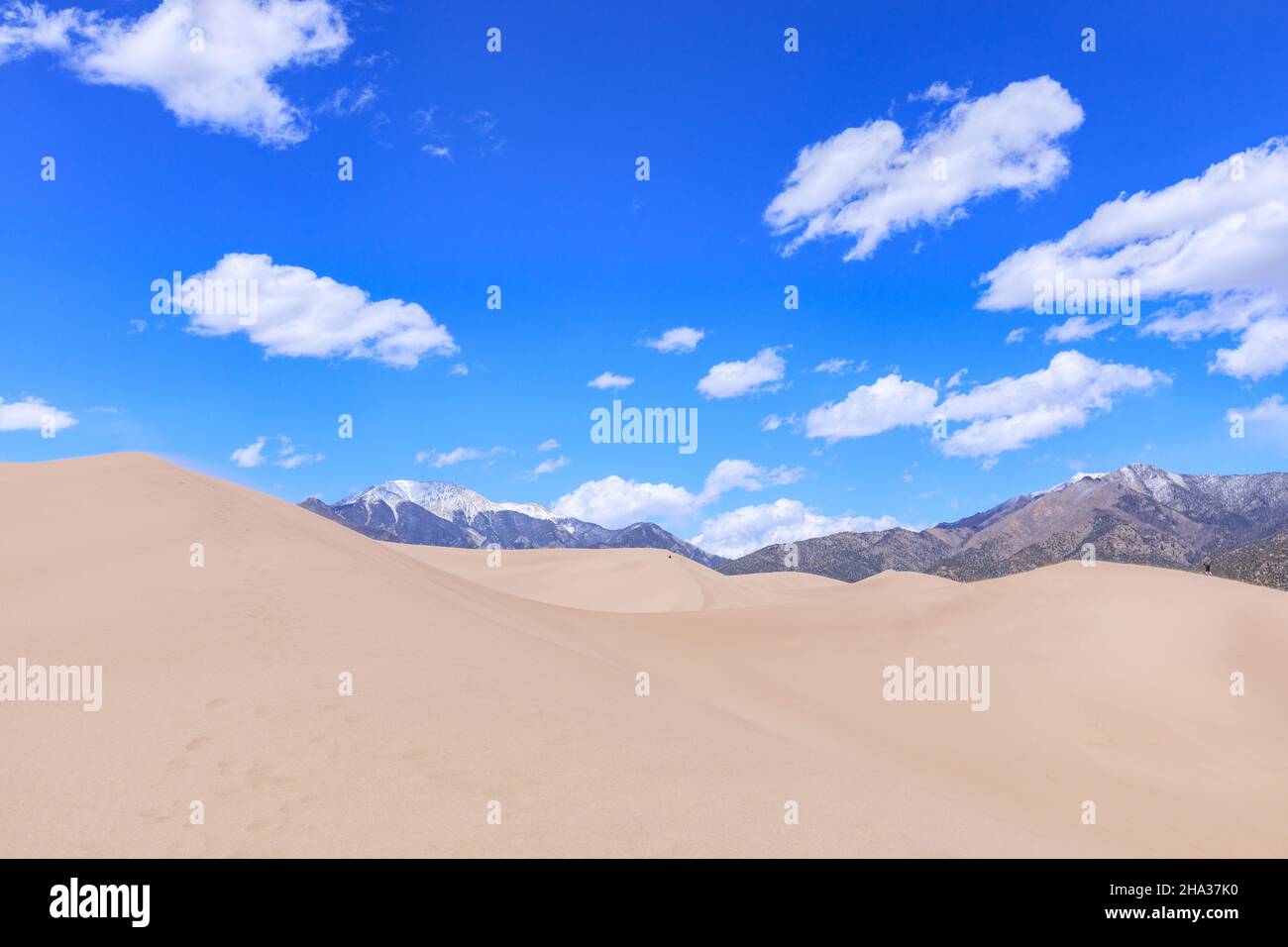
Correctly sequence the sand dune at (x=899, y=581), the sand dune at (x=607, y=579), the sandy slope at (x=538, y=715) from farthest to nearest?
the sand dune at (x=899, y=581) → the sand dune at (x=607, y=579) → the sandy slope at (x=538, y=715)

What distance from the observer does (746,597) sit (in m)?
72.7

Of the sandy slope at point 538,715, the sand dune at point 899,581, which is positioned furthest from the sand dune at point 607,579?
the sandy slope at point 538,715

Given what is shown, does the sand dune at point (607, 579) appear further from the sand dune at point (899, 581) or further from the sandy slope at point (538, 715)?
the sandy slope at point (538, 715)

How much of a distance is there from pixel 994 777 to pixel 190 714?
48.1 ft

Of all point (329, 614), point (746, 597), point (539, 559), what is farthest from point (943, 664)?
point (539, 559)

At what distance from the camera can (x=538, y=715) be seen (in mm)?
11258

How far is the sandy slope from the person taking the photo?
319 inches

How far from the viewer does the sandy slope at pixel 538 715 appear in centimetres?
809

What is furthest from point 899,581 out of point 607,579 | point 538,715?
point 538,715

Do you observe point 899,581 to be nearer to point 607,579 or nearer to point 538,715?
point 607,579

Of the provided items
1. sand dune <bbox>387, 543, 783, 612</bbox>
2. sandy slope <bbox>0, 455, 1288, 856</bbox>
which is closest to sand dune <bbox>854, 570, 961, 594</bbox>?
sand dune <bbox>387, 543, 783, 612</bbox>

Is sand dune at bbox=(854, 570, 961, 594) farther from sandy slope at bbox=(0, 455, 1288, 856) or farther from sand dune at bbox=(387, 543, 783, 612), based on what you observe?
sandy slope at bbox=(0, 455, 1288, 856)

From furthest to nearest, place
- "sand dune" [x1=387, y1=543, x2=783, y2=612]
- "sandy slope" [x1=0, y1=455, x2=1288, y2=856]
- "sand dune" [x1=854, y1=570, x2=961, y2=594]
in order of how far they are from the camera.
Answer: "sand dune" [x1=854, y1=570, x2=961, y2=594]
"sand dune" [x1=387, y1=543, x2=783, y2=612]
"sandy slope" [x1=0, y1=455, x2=1288, y2=856]
